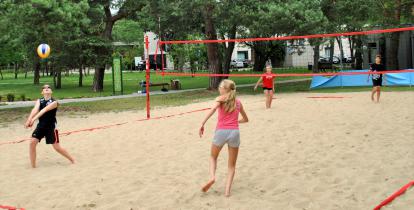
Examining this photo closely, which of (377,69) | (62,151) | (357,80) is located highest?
(377,69)

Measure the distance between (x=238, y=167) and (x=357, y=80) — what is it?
15302 millimetres

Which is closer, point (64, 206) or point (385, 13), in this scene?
point (64, 206)

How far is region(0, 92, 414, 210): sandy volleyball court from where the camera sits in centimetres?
543

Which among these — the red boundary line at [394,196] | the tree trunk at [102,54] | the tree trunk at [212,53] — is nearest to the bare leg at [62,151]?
the red boundary line at [394,196]

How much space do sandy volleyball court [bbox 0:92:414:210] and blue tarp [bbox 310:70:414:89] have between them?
8.59m

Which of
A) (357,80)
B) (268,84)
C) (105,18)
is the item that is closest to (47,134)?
(268,84)

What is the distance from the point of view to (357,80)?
68.5 ft

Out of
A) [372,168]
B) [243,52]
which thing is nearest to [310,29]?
[372,168]

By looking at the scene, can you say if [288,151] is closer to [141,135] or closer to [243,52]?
[141,135]

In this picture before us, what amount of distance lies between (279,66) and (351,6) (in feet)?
97.2

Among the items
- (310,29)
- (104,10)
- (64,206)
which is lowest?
(64,206)

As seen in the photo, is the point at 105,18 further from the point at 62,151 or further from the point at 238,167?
the point at 238,167

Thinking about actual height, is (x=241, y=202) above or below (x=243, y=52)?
below

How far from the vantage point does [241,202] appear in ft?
17.4
